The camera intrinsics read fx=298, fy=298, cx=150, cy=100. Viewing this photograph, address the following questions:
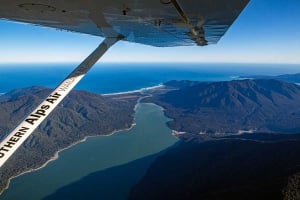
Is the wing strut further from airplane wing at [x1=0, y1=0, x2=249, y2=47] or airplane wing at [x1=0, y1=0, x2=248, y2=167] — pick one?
airplane wing at [x1=0, y1=0, x2=249, y2=47]

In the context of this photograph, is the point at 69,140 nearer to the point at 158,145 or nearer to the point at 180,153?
the point at 158,145

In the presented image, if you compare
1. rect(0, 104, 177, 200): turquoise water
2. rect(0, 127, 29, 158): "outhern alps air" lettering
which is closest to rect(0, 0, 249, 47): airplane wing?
rect(0, 127, 29, 158): "outhern alps air" lettering

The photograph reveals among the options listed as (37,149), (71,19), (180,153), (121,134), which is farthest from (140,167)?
(71,19)

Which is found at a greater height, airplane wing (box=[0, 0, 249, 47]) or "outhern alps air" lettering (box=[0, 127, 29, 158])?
airplane wing (box=[0, 0, 249, 47])

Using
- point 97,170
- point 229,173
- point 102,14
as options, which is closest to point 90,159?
point 97,170

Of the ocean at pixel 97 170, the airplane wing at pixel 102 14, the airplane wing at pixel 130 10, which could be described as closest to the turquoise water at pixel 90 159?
the ocean at pixel 97 170
